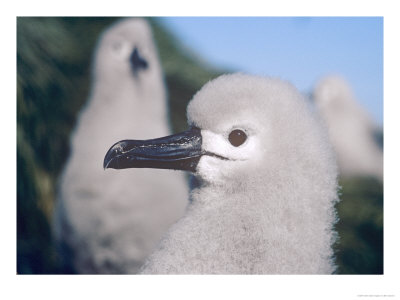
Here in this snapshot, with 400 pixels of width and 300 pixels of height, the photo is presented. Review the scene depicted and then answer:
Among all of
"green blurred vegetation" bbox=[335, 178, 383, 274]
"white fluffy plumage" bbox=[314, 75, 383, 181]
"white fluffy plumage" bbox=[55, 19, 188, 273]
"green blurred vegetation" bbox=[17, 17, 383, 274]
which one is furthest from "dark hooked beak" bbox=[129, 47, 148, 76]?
"green blurred vegetation" bbox=[335, 178, 383, 274]

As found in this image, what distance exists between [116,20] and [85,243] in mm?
1176

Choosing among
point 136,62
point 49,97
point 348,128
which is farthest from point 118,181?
point 348,128

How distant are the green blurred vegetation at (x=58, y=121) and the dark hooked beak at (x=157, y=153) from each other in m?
0.76

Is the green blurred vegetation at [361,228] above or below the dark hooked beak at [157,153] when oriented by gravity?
→ below

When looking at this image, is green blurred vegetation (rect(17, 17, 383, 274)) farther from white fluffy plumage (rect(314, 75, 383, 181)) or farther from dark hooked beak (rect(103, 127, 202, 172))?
dark hooked beak (rect(103, 127, 202, 172))

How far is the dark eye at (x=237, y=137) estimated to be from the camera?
1.18 metres

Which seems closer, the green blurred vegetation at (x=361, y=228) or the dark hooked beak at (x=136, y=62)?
the green blurred vegetation at (x=361, y=228)

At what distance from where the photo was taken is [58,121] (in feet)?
9.87

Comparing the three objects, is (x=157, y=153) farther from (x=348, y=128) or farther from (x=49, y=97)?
(x=348, y=128)

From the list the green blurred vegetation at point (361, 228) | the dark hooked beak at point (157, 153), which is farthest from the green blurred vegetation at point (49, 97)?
the green blurred vegetation at point (361, 228)

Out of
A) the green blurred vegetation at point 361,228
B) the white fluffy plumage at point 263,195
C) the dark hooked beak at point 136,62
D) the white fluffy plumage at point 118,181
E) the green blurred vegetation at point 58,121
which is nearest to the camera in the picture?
the white fluffy plumage at point 263,195

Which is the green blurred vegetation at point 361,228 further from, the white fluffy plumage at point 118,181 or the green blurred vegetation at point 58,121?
the white fluffy plumage at point 118,181
